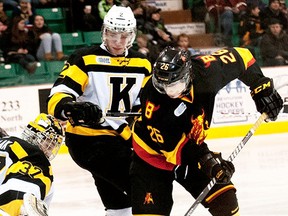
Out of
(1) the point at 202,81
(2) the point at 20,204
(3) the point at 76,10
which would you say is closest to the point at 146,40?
(3) the point at 76,10

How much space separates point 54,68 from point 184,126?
4661mm

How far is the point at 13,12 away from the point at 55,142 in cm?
542

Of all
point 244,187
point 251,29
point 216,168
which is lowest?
point 244,187

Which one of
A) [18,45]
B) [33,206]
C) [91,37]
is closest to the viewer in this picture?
[33,206]

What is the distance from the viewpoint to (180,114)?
3.35m

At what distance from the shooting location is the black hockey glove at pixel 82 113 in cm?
377

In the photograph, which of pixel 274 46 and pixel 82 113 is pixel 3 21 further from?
pixel 82 113

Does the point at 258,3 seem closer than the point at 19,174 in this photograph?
No

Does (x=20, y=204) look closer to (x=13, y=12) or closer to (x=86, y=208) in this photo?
(x=86, y=208)

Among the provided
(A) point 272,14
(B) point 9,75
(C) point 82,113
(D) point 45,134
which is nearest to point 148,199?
(C) point 82,113

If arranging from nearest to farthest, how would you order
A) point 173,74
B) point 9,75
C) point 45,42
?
point 173,74 < point 9,75 < point 45,42

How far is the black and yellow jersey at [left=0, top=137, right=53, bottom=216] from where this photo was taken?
2467mm

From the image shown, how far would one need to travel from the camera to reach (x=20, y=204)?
2434mm

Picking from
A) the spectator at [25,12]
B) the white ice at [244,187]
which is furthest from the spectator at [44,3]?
the white ice at [244,187]
